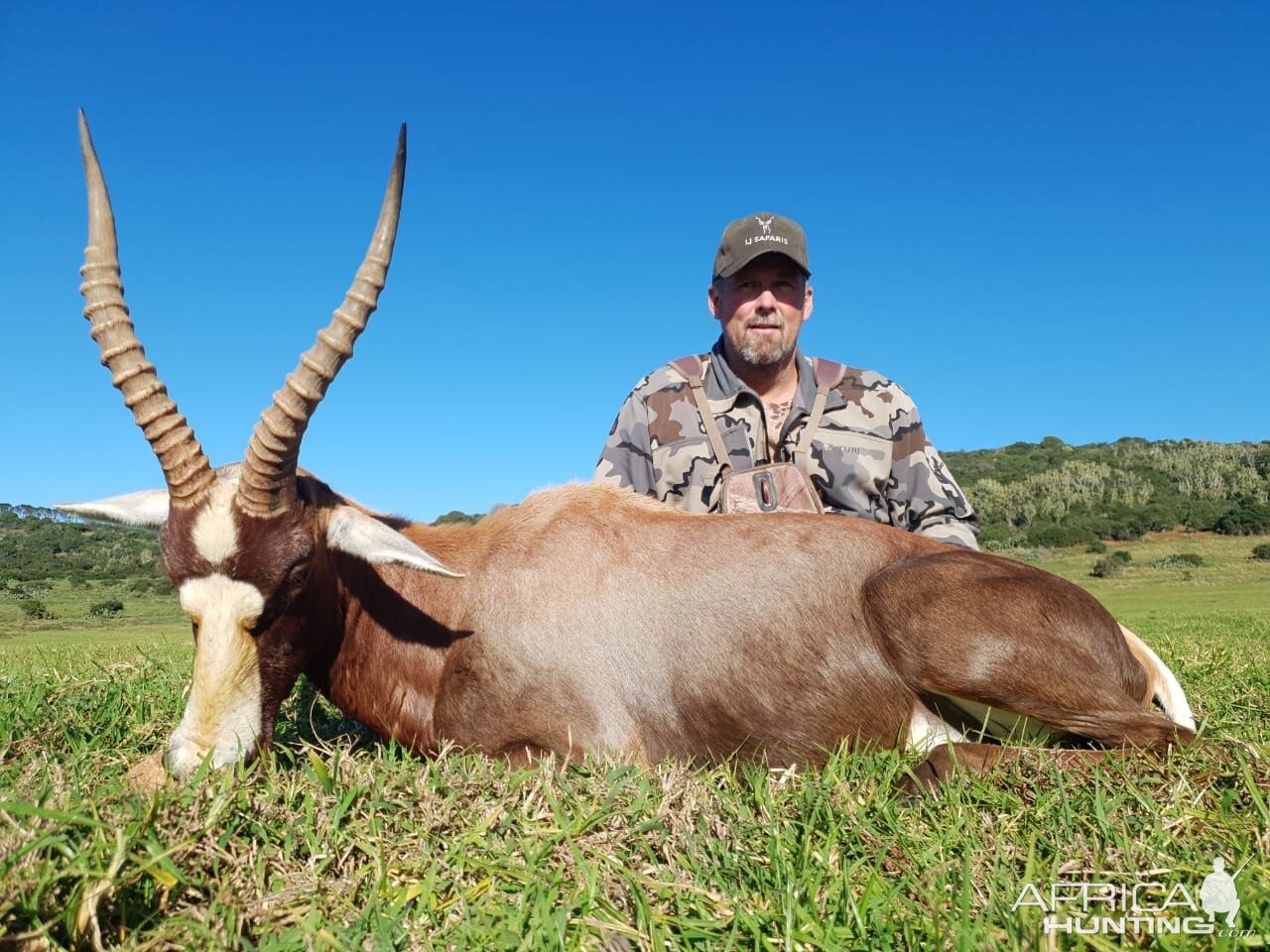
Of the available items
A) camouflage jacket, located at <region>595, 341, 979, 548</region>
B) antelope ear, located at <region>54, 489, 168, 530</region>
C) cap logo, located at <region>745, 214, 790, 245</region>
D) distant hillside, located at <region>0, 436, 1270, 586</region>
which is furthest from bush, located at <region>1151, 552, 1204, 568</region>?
antelope ear, located at <region>54, 489, 168, 530</region>

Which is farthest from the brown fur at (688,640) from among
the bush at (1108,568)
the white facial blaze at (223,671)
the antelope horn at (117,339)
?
the bush at (1108,568)

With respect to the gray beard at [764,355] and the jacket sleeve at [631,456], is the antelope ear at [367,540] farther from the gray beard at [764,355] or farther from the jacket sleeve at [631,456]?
the gray beard at [764,355]

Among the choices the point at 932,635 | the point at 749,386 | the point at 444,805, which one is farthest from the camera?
the point at 749,386

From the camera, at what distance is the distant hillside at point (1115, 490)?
5662 cm

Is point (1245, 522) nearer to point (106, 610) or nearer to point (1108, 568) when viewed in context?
point (1108, 568)

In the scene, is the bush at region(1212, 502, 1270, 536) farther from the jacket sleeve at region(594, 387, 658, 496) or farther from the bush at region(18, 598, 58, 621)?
the bush at region(18, 598, 58, 621)

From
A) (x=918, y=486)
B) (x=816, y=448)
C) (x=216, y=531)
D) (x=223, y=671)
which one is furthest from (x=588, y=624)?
(x=918, y=486)

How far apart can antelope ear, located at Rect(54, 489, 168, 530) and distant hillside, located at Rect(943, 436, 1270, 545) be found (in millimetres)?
57293

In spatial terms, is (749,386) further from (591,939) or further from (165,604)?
(165,604)

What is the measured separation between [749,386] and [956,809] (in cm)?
486

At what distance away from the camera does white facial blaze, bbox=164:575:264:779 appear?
3.73 m

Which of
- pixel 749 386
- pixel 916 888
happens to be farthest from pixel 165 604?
pixel 916 888

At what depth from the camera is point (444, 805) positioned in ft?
10.4

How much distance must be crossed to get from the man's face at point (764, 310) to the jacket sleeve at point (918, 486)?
1.09m
